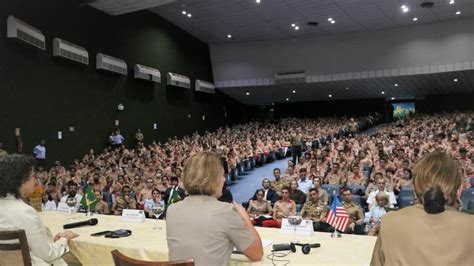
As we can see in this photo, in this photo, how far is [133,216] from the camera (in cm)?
374

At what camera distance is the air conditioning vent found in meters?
22.9

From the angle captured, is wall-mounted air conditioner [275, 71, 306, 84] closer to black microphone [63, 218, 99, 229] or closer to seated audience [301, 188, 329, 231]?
seated audience [301, 188, 329, 231]

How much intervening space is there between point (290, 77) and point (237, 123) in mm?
5987

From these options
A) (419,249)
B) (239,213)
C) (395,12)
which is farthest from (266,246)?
(395,12)

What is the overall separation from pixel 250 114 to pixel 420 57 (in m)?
12.8

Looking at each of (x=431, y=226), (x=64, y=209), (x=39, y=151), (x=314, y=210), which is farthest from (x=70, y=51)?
(x=431, y=226)

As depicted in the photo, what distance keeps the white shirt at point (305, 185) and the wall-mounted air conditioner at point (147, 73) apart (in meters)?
10.6

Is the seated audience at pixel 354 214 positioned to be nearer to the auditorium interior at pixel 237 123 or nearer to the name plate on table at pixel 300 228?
the auditorium interior at pixel 237 123

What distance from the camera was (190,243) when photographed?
207 centimetres

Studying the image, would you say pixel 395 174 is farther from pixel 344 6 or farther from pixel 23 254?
pixel 344 6

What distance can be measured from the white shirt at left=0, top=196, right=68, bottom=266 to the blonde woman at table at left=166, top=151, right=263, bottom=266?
2.92 feet

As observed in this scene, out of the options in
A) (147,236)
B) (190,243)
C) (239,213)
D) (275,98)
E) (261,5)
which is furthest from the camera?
(275,98)

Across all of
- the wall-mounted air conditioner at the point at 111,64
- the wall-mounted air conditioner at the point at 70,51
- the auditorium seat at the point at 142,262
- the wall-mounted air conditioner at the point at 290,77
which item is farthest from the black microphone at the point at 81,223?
the wall-mounted air conditioner at the point at 290,77

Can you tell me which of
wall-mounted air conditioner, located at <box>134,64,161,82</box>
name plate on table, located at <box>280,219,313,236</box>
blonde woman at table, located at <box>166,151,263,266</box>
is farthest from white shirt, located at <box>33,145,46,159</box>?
blonde woman at table, located at <box>166,151,263,266</box>
